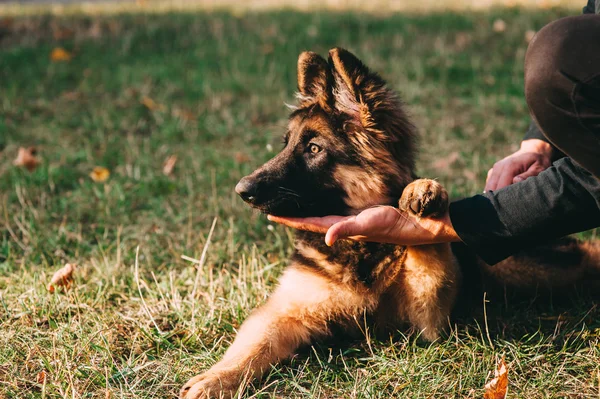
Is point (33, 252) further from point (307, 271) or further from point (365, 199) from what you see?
Result: point (365, 199)

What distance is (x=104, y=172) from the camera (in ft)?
16.6

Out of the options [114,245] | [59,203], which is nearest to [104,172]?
[59,203]

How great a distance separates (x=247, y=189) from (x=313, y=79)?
751mm

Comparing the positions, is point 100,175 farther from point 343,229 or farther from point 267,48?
point 267,48

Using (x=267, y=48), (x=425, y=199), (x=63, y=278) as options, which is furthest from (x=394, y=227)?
(x=267, y=48)

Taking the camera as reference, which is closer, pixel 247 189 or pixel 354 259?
pixel 247 189

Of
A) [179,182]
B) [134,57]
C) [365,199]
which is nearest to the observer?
[365,199]

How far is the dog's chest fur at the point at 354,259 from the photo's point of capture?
9.48 ft

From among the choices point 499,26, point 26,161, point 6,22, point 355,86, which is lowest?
point 26,161

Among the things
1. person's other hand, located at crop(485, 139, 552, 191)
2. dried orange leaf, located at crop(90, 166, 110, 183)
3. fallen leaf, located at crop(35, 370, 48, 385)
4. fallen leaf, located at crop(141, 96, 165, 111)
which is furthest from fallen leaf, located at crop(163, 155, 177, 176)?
person's other hand, located at crop(485, 139, 552, 191)

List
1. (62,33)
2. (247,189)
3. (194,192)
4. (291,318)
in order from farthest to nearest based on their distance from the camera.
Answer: (62,33) → (194,192) → (291,318) → (247,189)

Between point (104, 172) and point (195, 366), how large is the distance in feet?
8.98

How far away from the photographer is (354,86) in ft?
9.48

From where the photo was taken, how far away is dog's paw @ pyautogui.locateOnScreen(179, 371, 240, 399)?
2469mm
